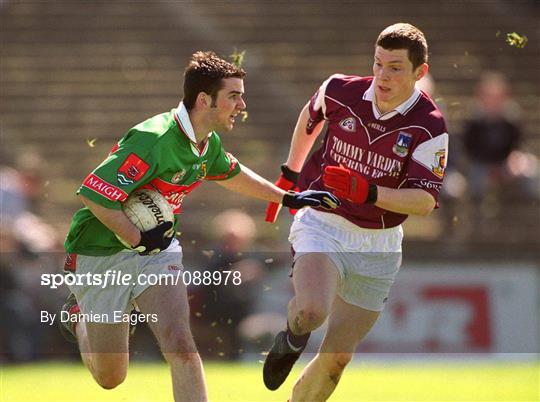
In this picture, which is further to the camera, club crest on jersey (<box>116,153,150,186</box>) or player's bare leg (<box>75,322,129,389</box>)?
player's bare leg (<box>75,322,129,389</box>)

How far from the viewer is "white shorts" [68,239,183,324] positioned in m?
6.33

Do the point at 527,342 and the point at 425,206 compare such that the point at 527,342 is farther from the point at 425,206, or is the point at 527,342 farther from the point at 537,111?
the point at 425,206

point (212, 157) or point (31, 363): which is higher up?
point (212, 157)

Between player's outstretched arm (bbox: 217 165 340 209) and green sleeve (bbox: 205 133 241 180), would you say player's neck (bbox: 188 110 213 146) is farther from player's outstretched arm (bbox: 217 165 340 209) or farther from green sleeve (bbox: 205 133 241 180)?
player's outstretched arm (bbox: 217 165 340 209)

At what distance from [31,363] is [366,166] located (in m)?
Result: 6.13

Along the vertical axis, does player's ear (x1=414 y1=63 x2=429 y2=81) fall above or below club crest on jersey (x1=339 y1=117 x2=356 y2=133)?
above

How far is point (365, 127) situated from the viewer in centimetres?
671

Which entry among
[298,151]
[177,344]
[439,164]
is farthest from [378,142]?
[177,344]

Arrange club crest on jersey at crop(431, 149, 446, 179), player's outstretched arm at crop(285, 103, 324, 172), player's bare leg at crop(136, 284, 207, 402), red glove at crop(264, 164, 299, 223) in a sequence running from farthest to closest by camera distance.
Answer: red glove at crop(264, 164, 299, 223) → player's outstretched arm at crop(285, 103, 324, 172) → club crest on jersey at crop(431, 149, 446, 179) → player's bare leg at crop(136, 284, 207, 402)

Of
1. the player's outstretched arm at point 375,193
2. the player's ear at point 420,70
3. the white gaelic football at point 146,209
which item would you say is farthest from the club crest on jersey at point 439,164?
the white gaelic football at point 146,209

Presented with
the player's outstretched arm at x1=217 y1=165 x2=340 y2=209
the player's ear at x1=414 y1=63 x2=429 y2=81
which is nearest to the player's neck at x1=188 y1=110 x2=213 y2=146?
the player's outstretched arm at x1=217 y1=165 x2=340 y2=209

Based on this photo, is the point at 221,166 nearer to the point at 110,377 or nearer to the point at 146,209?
the point at 146,209

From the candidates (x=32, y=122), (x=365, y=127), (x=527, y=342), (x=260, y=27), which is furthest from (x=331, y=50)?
(x=365, y=127)

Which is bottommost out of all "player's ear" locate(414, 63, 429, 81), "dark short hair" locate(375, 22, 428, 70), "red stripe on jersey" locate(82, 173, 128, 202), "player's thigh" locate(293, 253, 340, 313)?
"player's thigh" locate(293, 253, 340, 313)
